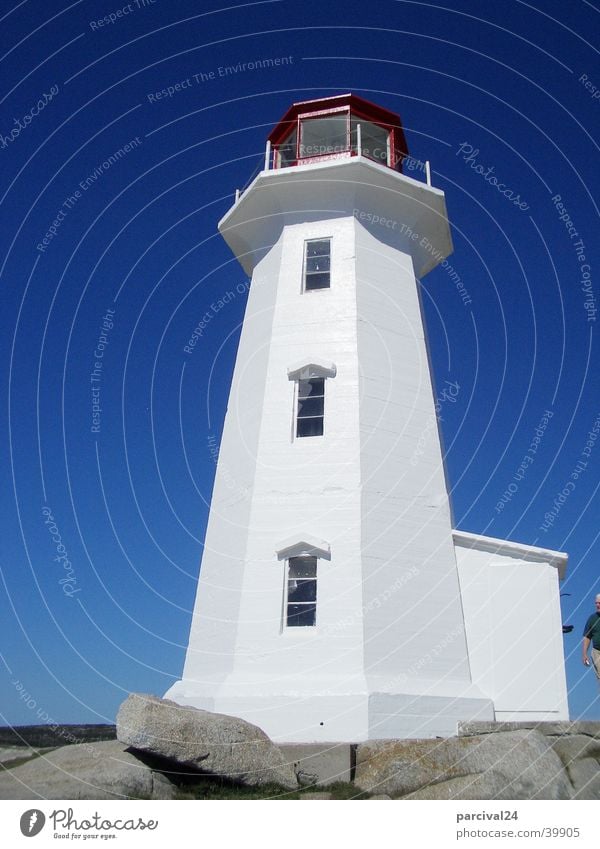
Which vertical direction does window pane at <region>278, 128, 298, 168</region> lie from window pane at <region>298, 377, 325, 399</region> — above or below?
above

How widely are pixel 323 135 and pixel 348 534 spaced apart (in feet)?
35.4

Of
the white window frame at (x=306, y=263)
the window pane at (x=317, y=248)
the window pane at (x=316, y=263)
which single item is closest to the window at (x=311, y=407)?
the white window frame at (x=306, y=263)

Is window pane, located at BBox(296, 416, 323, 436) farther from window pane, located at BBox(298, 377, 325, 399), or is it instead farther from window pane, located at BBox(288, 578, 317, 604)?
window pane, located at BBox(288, 578, 317, 604)

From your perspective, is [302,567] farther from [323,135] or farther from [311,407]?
[323,135]

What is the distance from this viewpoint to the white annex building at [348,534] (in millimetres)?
12227

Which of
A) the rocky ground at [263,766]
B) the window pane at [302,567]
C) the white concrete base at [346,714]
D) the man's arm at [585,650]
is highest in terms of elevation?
the window pane at [302,567]

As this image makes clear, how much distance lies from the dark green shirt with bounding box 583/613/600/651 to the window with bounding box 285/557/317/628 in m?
4.36

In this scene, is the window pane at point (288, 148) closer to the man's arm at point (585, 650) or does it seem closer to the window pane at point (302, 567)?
the window pane at point (302, 567)

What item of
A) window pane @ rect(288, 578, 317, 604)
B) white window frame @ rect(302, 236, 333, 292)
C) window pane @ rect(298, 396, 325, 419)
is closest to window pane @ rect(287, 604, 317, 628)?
window pane @ rect(288, 578, 317, 604)

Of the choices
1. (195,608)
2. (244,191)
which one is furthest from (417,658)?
(244,191)

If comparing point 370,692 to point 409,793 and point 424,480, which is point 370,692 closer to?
point 409,793

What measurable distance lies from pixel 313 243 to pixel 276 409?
4.15 m

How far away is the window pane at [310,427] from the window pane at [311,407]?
0.32 feet

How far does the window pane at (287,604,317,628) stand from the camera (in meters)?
12.7
